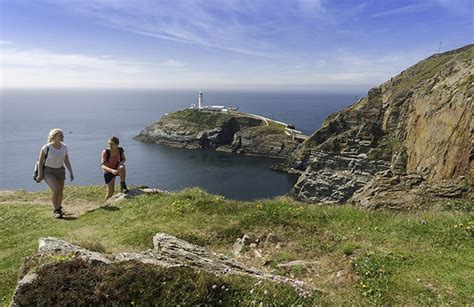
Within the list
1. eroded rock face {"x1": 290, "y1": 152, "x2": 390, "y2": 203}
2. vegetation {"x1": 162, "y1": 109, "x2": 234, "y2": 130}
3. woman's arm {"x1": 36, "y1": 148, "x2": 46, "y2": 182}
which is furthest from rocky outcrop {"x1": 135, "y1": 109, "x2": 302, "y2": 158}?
woman's arm {"x1": 36, "y1": 148, "x2": 46, "y2": 182}

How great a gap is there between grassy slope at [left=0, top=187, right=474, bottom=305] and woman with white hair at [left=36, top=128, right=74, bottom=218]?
1.45 m

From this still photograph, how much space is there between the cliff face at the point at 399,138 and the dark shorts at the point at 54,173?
56.6 ft

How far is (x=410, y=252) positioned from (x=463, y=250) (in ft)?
4.67

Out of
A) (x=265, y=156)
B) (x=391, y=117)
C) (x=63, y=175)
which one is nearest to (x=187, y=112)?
(x=265, y=156)

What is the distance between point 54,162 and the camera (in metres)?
14.0

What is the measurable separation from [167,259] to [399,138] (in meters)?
78.2

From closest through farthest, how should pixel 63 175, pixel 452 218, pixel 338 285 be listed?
pixel 338 285 → pixel 452 218 → pixel 63 175

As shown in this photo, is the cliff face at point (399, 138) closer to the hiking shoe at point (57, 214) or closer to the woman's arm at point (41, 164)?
the hiking shoe at point (57, 214)

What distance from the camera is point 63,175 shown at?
1444 cm

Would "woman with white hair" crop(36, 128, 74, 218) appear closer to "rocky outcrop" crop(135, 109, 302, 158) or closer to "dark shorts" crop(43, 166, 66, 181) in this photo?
"dark shorts" crop(43, 166, 66, 181)

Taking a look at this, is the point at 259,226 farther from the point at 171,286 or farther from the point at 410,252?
the point at 171,286

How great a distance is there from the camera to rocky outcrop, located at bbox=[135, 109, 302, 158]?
134113 millimetres

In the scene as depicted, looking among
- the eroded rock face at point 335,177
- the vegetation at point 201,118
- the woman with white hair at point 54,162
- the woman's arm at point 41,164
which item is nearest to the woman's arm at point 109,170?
the woman with white hair at point 54,162

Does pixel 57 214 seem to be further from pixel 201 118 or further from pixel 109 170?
pixel 201 118
